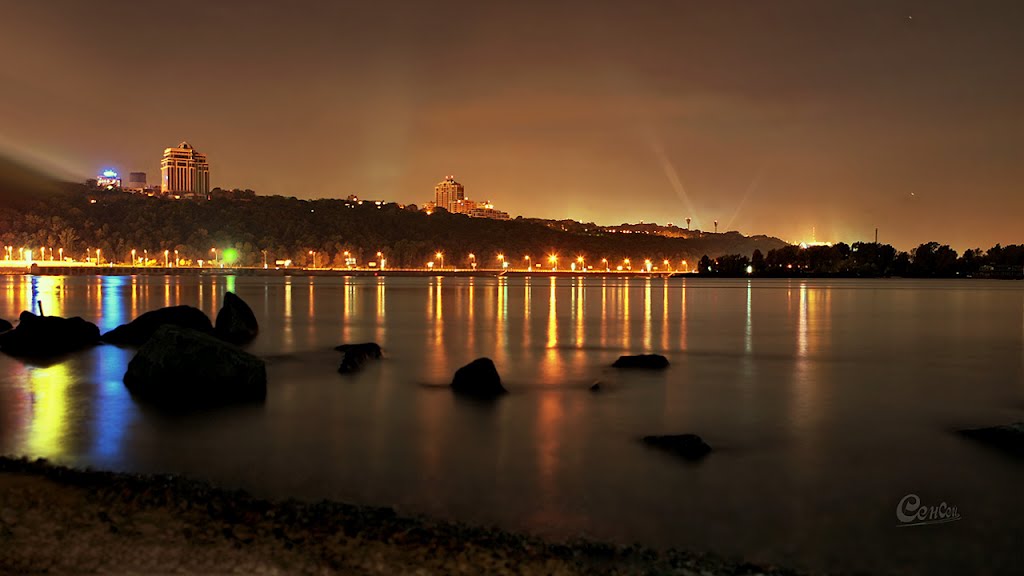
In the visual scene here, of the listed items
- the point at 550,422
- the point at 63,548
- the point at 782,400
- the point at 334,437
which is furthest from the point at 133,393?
the point at 782,400

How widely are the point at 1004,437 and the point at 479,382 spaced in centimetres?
1130

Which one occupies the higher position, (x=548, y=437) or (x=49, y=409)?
(x=49, y=409)

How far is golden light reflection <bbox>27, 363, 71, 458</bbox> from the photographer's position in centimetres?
1281

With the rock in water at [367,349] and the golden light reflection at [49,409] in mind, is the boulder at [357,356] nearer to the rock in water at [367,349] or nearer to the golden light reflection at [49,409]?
the rock in water at [367,349]

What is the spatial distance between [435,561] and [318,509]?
263 centimetres

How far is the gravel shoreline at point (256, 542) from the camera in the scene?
6.73m

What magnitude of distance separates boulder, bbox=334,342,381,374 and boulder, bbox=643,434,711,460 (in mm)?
11963

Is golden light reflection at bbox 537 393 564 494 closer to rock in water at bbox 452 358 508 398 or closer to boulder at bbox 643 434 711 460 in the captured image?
rock in water at bbox 452 358 508 398

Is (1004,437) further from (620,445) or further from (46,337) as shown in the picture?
(46,337)

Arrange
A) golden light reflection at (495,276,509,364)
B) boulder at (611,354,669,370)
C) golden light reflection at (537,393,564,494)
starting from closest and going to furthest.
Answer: golden light reflection at (537,393,564,494)
boulder at (611,354,669,370)
golden light reflection at (495,276,509,364)

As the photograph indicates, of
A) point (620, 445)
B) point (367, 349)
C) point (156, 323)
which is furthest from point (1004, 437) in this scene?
point (156, 323)

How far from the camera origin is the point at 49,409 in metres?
16.1

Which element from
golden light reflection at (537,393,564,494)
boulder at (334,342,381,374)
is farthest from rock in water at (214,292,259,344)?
golden light reflection at (537,393,564,494)

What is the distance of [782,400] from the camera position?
18875mm
